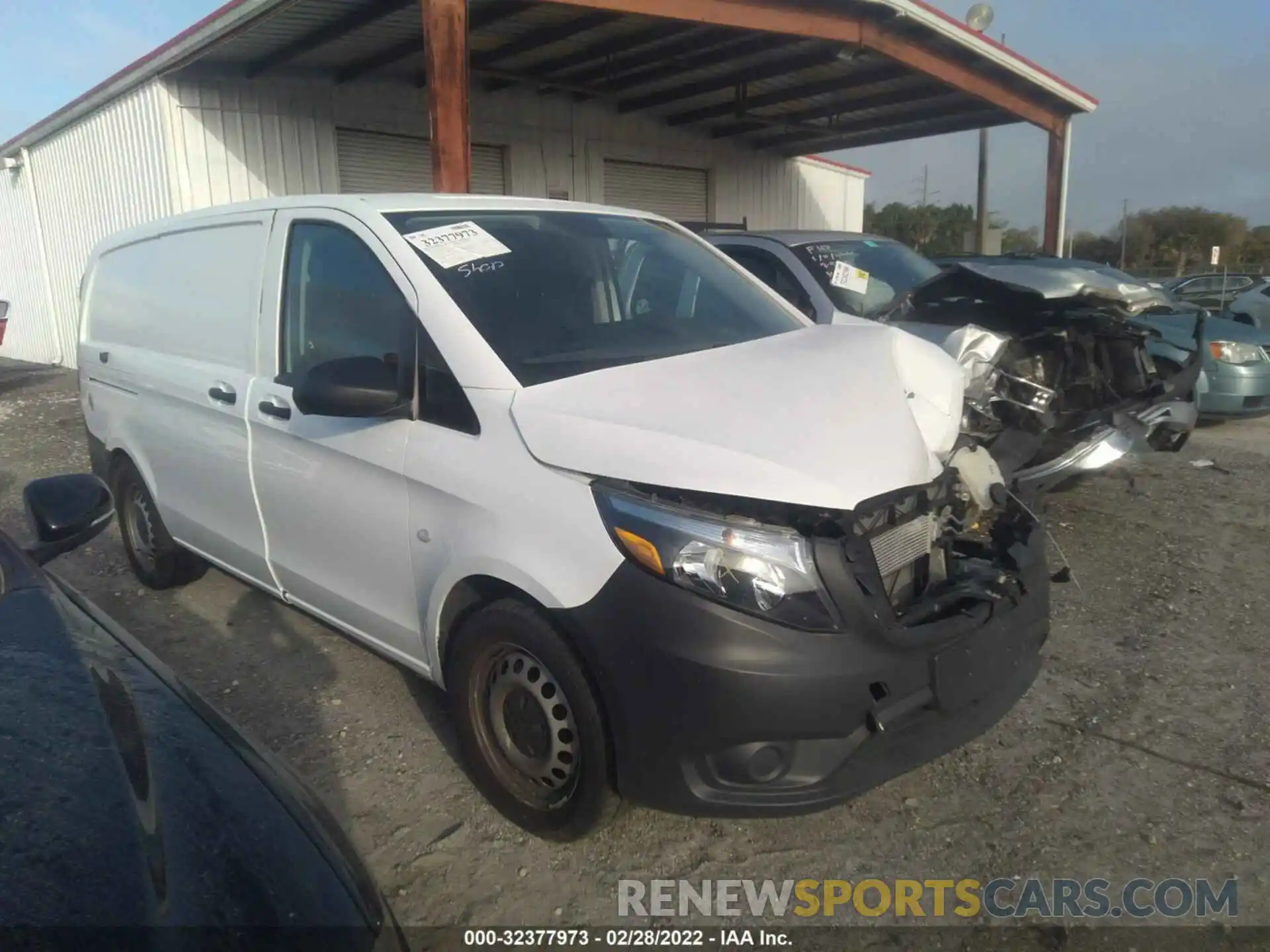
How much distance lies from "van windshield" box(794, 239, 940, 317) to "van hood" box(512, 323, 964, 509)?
316cm

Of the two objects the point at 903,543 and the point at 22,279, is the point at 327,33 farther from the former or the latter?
the point at 22,279

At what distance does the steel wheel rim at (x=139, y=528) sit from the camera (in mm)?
4848

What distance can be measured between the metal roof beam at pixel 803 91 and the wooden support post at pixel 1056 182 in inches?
104

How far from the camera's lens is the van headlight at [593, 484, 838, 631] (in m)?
2.28

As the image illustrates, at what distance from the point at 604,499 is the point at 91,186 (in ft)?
42.9

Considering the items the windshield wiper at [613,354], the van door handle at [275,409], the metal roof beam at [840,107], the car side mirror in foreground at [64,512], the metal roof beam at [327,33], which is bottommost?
the car side mirror in foreground at [64,512]

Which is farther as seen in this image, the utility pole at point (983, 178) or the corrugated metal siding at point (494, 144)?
the utility pole at point (983, 178)

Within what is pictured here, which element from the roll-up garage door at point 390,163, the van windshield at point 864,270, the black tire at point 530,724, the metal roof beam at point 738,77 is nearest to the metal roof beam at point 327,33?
the roll-up garage door at point 390,163

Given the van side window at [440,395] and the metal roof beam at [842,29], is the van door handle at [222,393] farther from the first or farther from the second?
the metal roof beam at [842,29]

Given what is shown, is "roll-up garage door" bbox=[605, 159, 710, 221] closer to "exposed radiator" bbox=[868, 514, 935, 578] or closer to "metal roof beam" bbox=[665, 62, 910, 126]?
"metal roof beam" bbox=[665, 62, 910, 126]

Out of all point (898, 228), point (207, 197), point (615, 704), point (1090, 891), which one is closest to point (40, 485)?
point (615, 704)

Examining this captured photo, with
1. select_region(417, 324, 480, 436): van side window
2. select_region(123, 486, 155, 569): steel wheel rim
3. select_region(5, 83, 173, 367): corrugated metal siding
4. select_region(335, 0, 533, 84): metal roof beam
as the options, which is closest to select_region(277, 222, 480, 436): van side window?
select_region(417, 324, 480, 436): van side window

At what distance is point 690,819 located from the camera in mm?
2934

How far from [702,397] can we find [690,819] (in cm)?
133
